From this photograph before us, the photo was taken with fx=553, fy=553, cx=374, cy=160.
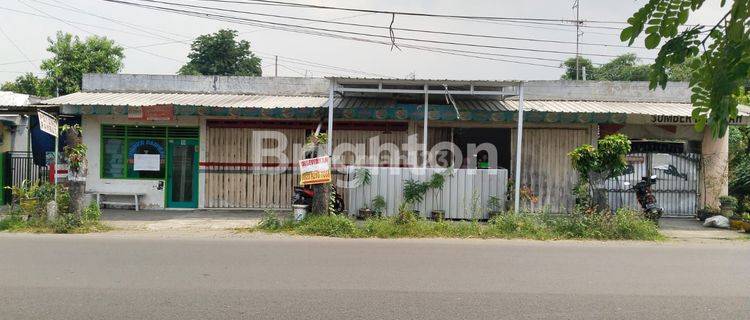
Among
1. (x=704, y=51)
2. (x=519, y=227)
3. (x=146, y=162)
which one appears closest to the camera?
(x=704, y=51)

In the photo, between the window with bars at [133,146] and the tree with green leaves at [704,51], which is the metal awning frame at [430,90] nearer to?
the window with bars at [133,146]

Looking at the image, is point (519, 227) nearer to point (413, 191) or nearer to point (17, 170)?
point (413, 191)

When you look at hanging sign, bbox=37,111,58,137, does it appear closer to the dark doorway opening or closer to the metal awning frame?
the metal awning frame

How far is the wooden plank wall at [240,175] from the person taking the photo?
13.9 m

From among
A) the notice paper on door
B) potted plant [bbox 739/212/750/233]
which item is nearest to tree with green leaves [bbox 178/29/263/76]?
the notice paper on door

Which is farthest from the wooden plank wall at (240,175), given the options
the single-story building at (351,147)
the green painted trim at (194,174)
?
the green painted trim at (194,174)

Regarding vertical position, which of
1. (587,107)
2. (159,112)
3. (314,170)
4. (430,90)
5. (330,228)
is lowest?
(330,228)

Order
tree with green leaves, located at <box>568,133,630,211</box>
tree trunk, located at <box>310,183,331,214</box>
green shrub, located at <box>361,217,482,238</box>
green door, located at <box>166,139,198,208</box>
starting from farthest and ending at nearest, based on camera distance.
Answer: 1. green door, located at <box>166,139,198,208</box>
2. tree trunk, located at <box>310,183,331,214</box>
3. tree with green leaves, located at <box>568,133,630,211</box>
4. green shrub, located at <box>361,217,482,238</box>

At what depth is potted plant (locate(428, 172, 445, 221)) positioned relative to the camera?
40.0ft

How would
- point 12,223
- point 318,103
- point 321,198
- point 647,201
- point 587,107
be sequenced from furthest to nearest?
point 318,103, point 587,107, point 647,201, point 321,198, point 12,223

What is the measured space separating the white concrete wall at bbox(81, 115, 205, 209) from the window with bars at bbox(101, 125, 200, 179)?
124 millimetres

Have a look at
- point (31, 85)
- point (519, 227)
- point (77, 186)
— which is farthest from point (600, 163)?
point (31, 85)

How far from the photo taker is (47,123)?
11.5 meters

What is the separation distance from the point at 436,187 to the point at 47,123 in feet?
27.3
